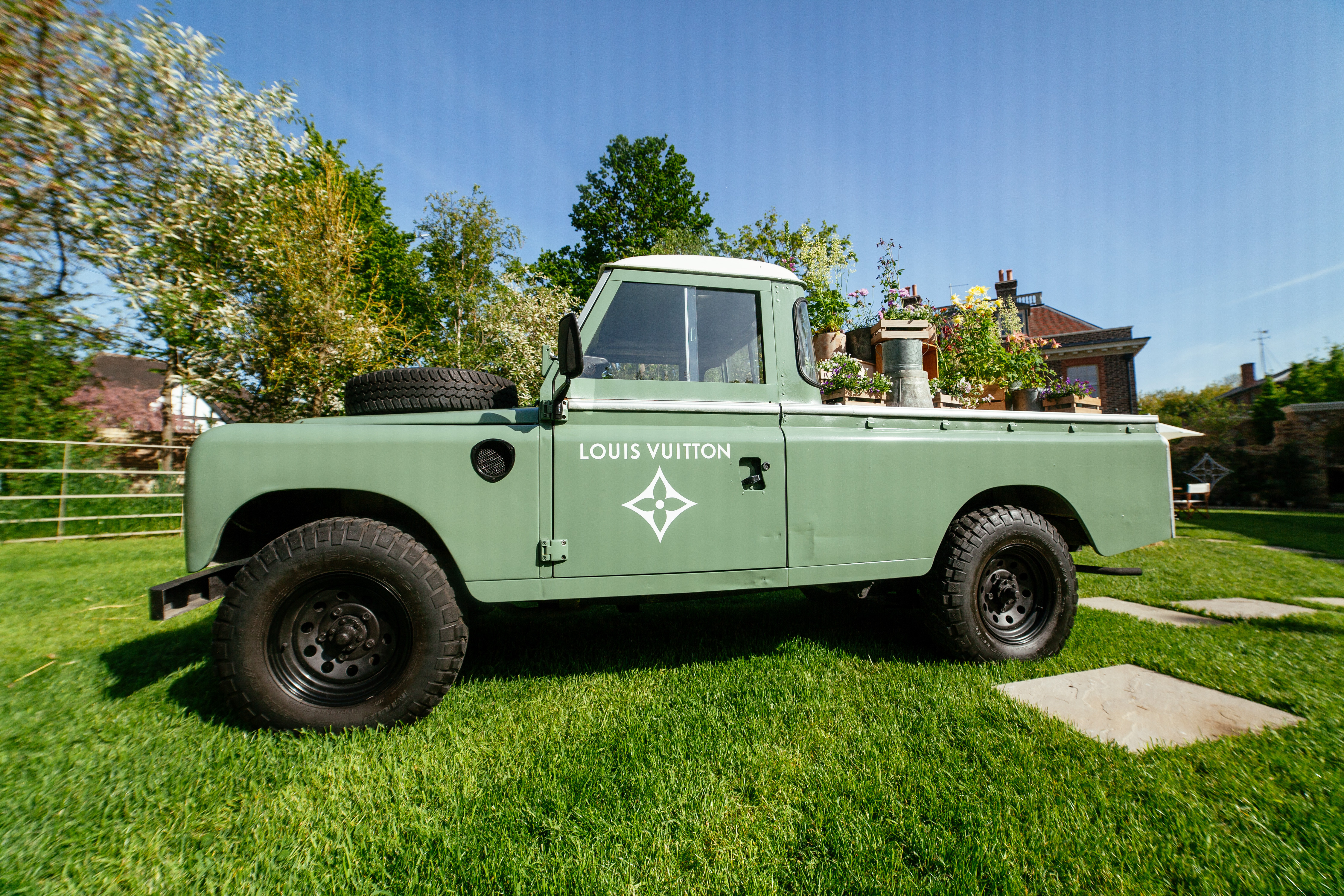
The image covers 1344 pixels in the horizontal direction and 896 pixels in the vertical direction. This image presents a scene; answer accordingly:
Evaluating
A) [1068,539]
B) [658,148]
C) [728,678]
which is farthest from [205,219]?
[658,148]

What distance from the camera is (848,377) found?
4.32m

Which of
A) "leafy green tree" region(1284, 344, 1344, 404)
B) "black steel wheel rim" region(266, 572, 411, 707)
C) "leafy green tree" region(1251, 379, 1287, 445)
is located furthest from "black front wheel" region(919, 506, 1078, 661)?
"leafy green tree" region(1284, 344, 1344, 404)

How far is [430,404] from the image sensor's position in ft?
8.38

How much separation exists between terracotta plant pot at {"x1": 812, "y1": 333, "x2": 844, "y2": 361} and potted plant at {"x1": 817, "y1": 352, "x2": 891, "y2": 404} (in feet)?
0.16

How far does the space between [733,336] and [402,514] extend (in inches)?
76.1

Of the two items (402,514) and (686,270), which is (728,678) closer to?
(402,514)

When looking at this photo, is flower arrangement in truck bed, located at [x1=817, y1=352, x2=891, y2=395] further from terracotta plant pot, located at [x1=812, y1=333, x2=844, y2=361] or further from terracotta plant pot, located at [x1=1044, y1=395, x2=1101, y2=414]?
terracotta plant pot, located at [x1=1044, y1=395, x2=1101, y2=414]

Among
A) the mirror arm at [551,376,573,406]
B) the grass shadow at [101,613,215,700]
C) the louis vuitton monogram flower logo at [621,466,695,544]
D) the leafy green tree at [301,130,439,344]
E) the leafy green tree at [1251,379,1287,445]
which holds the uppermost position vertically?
the leafy green tree at [301,130,439,344]

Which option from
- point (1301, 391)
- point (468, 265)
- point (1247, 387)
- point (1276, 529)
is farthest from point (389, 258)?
point (1247, 387)

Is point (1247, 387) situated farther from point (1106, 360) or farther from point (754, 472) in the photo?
point (754, 472)

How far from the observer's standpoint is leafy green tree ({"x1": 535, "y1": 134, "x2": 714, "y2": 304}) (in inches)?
1089

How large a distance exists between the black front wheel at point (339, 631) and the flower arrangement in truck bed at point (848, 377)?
3.28m

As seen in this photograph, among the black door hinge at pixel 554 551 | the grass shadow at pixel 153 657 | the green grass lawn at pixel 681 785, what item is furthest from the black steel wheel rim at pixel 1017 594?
the grass shadow at pixel 153 657

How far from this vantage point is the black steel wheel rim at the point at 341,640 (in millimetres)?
2246
